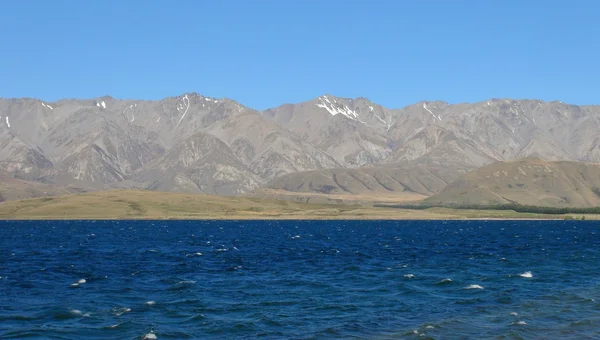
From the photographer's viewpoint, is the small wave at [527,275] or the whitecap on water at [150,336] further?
the small wave at [527,275]

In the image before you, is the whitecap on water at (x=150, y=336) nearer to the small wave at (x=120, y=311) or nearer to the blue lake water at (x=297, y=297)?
the blue lake water at (x=297, y=297)

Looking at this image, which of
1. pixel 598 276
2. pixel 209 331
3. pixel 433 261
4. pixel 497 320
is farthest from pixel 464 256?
pixel 209 331

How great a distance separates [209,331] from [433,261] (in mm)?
63286

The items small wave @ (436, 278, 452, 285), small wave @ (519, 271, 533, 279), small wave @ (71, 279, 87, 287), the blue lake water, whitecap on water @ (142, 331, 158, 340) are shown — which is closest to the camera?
whitecap on water @ (142, 331, 158, 340)

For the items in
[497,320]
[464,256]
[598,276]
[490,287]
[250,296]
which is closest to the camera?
[497,320]

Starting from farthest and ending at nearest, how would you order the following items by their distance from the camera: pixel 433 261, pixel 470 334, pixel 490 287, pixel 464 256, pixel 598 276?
pixel 464 256, pixel 433 261, pixel 598 276, pixel 490 287, pixel 470 334

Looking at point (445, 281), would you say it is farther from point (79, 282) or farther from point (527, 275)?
point (79, 282)

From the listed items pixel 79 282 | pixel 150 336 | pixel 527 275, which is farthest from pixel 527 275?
pixel 150 336

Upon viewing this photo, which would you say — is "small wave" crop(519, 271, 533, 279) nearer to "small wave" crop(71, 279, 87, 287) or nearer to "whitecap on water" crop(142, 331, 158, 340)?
"small wave" crop(71, 279, 87, 287)

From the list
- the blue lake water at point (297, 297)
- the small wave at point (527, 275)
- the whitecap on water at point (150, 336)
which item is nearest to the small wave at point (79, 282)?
the blue lake water at point (297, 297)

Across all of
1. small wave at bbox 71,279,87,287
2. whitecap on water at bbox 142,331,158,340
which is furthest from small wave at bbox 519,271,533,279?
whitecap on water at bbox 142,331,158,340

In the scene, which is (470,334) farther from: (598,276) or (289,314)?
(598,276)

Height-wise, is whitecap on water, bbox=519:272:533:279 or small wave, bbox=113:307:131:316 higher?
whitecap on water, bbox=519:272:533:279

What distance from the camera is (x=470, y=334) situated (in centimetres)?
5559
